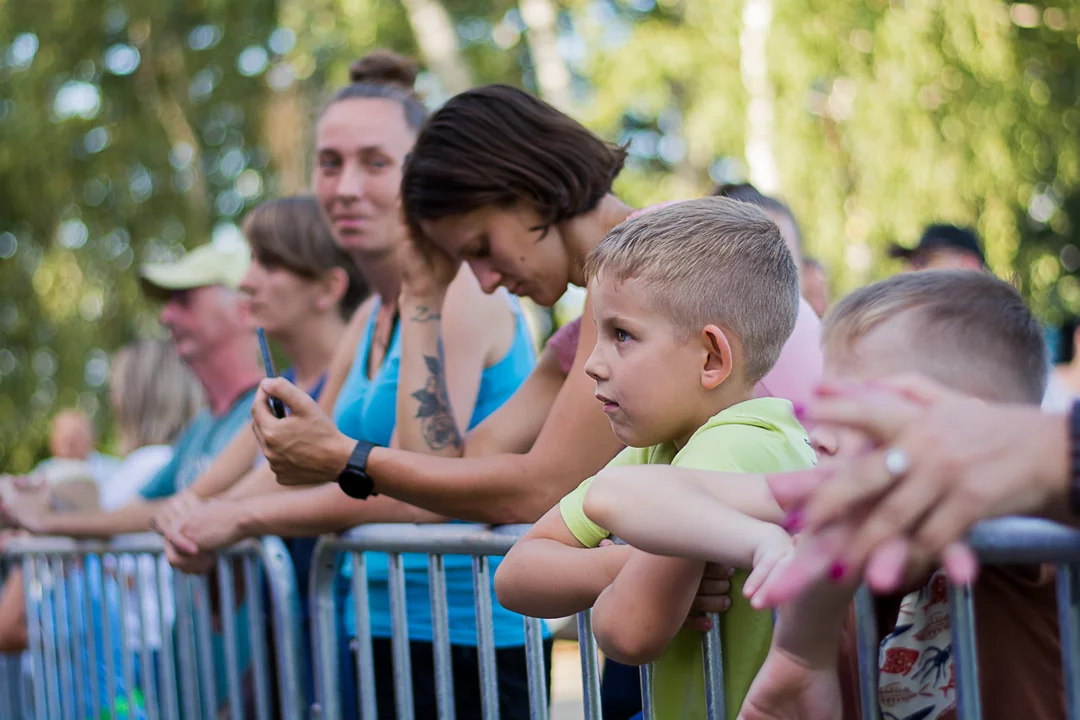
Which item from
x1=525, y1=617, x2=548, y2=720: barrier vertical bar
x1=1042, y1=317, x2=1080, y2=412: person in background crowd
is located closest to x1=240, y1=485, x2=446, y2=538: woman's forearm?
x1=525, y1=617, x2=548, y2=720: barrier vertical bar

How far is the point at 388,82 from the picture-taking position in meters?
3.81

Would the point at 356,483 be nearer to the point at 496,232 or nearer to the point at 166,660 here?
the point at 496,232

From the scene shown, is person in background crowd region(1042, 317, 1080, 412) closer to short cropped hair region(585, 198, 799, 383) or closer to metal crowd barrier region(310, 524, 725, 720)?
metal crowd barrier region(310, 524, 725, 720)

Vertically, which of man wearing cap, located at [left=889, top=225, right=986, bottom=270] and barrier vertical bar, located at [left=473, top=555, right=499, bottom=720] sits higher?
man wearing cap, located at [left=889, top=225, right=986, bottom=270]

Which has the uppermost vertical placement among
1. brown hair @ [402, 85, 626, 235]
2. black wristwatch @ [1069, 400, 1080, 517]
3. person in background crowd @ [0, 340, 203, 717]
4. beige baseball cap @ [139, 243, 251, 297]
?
beige baseball cap @ [139, 243, 251, 297]

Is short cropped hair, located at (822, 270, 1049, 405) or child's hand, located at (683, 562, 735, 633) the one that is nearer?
short cropped hair, located at (822, 270, 1049, 405)

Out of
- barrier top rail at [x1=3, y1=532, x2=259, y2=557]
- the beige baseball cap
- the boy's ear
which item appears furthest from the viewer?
the beige baseball cap

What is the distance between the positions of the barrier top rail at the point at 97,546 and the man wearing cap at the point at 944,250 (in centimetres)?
325

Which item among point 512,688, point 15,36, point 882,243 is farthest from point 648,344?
point 15,36

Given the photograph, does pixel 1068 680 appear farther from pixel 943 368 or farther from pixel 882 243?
pixel 882 243

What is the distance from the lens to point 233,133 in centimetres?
1714

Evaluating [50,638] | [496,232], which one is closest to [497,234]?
[496,232]

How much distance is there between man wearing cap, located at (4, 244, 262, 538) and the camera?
171 inches

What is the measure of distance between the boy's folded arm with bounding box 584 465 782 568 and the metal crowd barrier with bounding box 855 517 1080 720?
0.24 m
